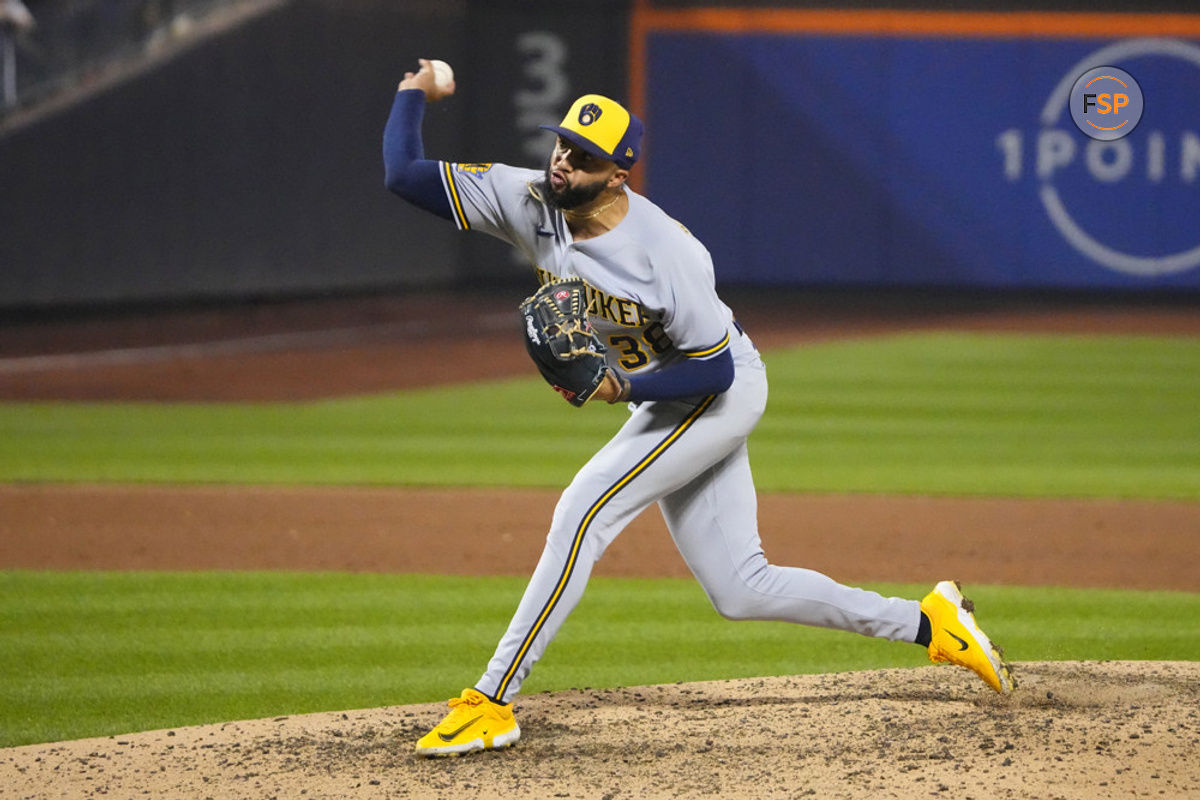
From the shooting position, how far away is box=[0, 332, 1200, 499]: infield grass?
959 centimetres

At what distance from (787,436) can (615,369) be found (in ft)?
23.9

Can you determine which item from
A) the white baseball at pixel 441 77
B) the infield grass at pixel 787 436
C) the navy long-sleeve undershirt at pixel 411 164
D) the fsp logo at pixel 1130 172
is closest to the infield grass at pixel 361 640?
the navy long-sleeve undershirt at pixel 411 164

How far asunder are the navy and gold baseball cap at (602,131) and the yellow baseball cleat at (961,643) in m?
1.71

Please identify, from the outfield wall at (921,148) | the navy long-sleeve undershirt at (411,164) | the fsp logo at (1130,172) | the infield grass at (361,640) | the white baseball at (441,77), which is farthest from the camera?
the outfield wall at (921,148)

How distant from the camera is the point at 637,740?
14.5ft

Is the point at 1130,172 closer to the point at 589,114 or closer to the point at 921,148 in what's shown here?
the point at 921,148

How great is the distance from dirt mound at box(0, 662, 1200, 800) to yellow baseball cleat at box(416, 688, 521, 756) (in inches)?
1.5

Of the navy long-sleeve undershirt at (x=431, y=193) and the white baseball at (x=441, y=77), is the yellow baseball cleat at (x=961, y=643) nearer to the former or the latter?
the navy long-sleeve undershirt at (x=431, y=193)

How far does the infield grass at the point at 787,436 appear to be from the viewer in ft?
31.5

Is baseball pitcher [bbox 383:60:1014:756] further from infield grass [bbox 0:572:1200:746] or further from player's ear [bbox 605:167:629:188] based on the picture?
infield grass [bbox 0:572:1200:746]

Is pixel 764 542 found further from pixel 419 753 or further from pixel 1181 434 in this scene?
pixel 1181 434

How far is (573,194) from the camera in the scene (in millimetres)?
4102


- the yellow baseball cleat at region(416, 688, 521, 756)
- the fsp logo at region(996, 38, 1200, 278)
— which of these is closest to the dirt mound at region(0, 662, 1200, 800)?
the yellow baseball cleat at region(416, 688, 521, 756)

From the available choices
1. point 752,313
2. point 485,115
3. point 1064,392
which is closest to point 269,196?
point 485,115
